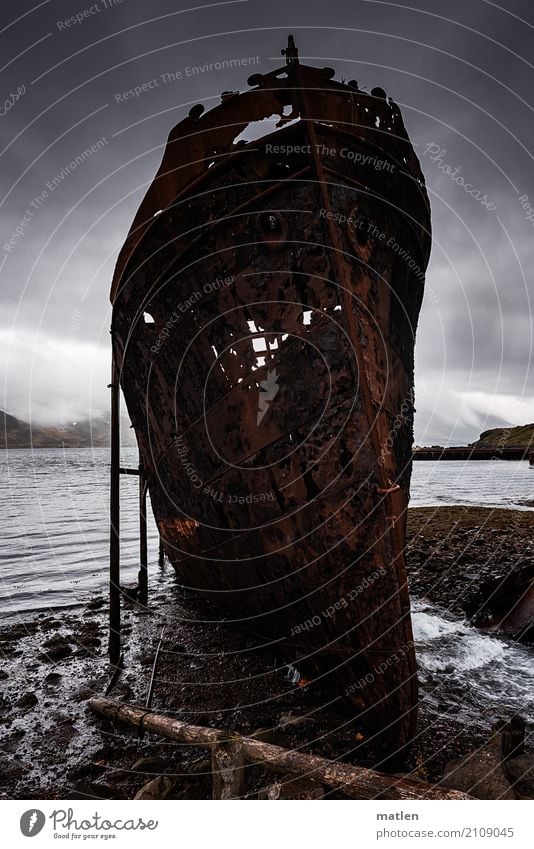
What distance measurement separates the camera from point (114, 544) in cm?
491

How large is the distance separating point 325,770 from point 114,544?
335 centimetres

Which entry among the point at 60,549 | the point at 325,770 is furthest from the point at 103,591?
the point at 325,770

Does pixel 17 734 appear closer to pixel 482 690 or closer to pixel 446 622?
pixel 482 690

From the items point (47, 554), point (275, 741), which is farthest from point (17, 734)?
point (47, 554)

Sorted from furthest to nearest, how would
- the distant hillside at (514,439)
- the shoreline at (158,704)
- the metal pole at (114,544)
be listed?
1. the distant hillside at (514,439)
2. the metal pole at (114,544)
3. the shoreline at (158,704)

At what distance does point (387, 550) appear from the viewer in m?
2.90

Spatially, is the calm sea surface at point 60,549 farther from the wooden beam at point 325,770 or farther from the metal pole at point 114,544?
the wooden beam at point 325,770

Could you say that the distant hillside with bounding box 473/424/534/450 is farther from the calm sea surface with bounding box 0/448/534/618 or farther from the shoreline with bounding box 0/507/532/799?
the shoreline with bounding box 0/507/532/799

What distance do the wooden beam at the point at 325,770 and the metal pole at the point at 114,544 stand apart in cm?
195

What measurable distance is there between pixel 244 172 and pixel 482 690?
195 inches

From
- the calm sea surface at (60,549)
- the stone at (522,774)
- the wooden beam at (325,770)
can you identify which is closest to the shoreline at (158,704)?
the wooden beam at (325,770)

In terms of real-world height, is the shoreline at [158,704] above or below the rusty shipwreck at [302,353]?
below

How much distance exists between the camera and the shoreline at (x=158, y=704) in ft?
9.42

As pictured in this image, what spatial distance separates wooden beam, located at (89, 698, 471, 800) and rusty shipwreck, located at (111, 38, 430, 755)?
2.45 ft
